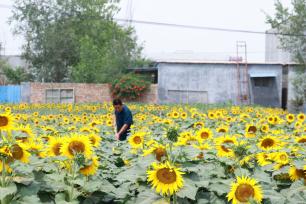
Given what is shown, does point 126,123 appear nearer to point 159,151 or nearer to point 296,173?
point 159,151

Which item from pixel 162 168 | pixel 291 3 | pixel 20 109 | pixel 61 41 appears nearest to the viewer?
pixel 162 168

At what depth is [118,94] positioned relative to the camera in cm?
2805

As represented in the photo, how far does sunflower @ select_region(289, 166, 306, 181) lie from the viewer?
2816mm

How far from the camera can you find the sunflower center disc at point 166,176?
8.31ft

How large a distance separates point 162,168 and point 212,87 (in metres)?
27.2

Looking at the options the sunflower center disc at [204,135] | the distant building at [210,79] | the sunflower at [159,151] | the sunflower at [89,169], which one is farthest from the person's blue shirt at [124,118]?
the distant building at [210,79]

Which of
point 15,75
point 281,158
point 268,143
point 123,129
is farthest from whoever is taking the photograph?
point 15,75

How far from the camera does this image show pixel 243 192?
2.52 metres

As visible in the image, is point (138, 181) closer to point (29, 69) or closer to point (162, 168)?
point (162, 168)

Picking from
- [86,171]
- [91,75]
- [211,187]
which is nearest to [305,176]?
[211,187]

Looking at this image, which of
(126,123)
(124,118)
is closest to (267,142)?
(126,123)

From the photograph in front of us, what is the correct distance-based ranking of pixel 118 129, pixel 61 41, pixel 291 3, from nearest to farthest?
pixel 118 129 → pixel 291 3 → pixel 61 41

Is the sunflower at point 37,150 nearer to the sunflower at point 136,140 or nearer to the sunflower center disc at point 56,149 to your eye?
the sunflower center disc at point 56,149

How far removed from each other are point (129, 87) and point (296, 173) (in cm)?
2481
